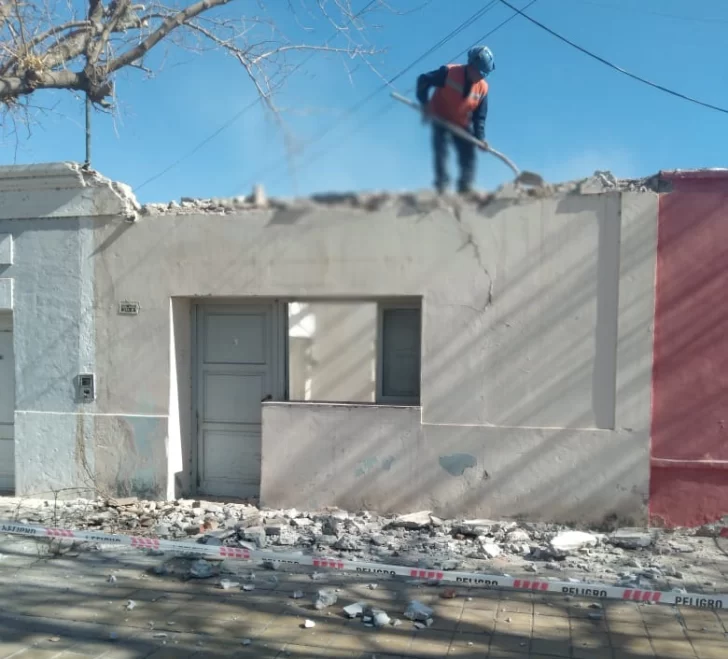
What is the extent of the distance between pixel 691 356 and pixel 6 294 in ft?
22.6

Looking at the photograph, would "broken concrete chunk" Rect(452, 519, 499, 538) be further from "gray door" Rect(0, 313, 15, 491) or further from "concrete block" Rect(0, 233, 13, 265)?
"concrete block" Rect(0, 233, 13, 265)

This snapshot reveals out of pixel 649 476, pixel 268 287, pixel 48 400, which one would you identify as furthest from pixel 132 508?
pixel 649 476

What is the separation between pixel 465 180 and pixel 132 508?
16.8 feet

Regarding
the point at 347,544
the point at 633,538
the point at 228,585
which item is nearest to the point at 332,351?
the point at 347,544

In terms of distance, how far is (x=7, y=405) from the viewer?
7074mm

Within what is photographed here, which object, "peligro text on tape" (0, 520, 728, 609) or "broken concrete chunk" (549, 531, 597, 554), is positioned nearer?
"peligro text on tape" (0, 520, 728, 609)

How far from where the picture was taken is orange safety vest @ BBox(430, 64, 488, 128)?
92.2 inches

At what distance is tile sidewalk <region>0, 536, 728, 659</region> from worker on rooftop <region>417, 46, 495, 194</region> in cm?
279

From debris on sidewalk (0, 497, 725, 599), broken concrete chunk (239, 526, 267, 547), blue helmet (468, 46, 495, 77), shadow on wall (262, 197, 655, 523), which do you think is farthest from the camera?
shadow on wall (262, 197, 655, 523)

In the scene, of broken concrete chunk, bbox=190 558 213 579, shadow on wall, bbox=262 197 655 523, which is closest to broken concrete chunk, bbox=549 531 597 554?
shadow on wall, bbox=262 197 655 523

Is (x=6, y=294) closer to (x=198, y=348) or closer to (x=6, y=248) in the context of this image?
(x=6, y=248)

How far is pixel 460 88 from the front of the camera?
7.69 feet

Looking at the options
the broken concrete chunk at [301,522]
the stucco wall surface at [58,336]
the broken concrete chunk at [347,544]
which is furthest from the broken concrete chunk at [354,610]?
the stucco wall surface at [58,336]

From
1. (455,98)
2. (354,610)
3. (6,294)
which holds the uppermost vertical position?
(455,98)
